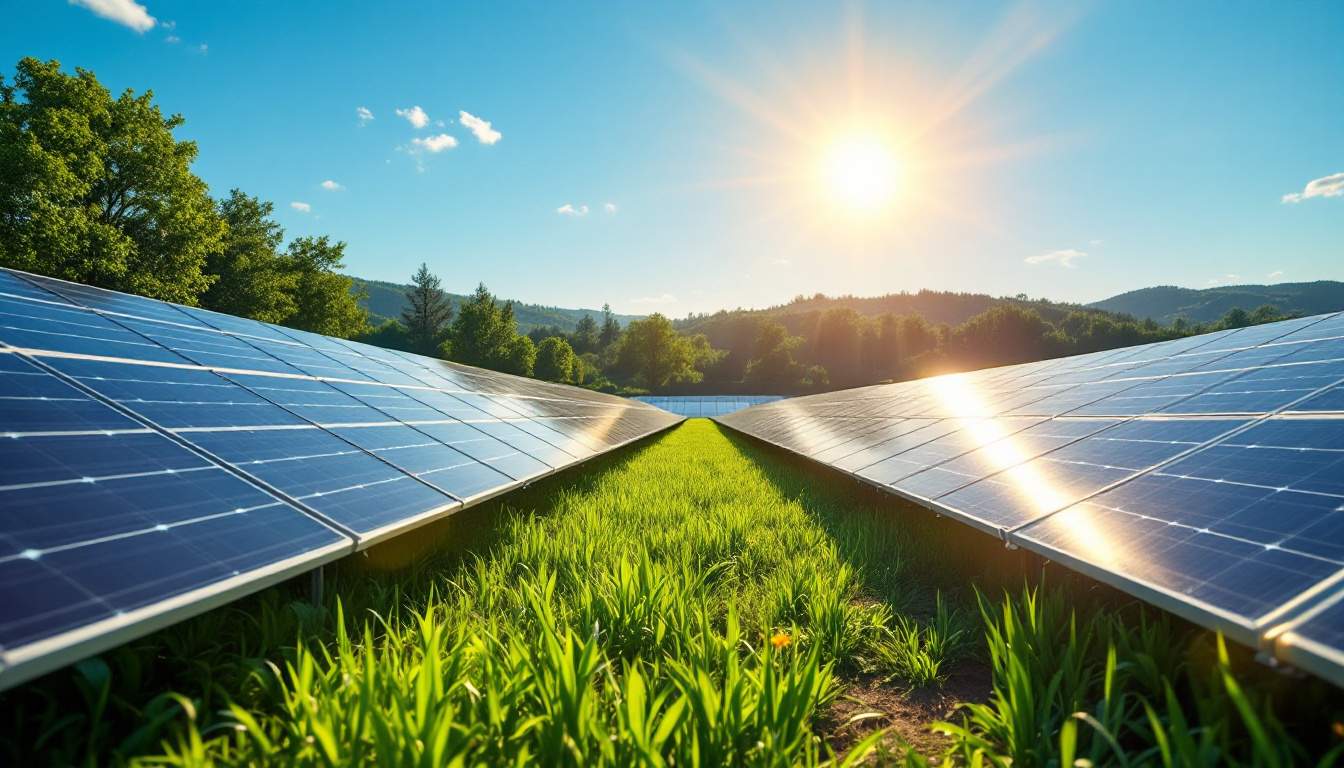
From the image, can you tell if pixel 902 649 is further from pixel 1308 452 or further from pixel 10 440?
pixel 10 440

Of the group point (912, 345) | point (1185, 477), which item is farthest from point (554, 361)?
point (1185, 477)

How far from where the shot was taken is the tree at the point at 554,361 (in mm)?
87375

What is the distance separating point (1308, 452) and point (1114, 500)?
1432mm

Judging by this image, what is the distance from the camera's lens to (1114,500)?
14.0 ft

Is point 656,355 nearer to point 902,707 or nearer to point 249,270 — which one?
point 249,270

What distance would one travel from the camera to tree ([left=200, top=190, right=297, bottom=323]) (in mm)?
41125

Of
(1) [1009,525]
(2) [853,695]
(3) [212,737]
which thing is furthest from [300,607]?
(1) [1009,525]

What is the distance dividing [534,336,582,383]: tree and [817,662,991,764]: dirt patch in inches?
3367

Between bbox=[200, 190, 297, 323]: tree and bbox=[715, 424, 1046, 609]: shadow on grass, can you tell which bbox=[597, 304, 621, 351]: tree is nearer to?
bbox=[200, 190, 297, 323]: tree

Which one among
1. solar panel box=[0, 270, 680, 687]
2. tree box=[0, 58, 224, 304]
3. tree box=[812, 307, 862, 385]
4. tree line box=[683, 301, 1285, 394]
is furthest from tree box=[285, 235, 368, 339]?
tree box=[812, 307, 862, 385]

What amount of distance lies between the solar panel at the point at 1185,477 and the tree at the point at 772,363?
91407mm

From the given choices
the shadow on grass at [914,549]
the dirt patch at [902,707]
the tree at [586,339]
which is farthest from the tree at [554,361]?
the dirt patch at [902,707]

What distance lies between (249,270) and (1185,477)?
176ft

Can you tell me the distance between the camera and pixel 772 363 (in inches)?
4200
